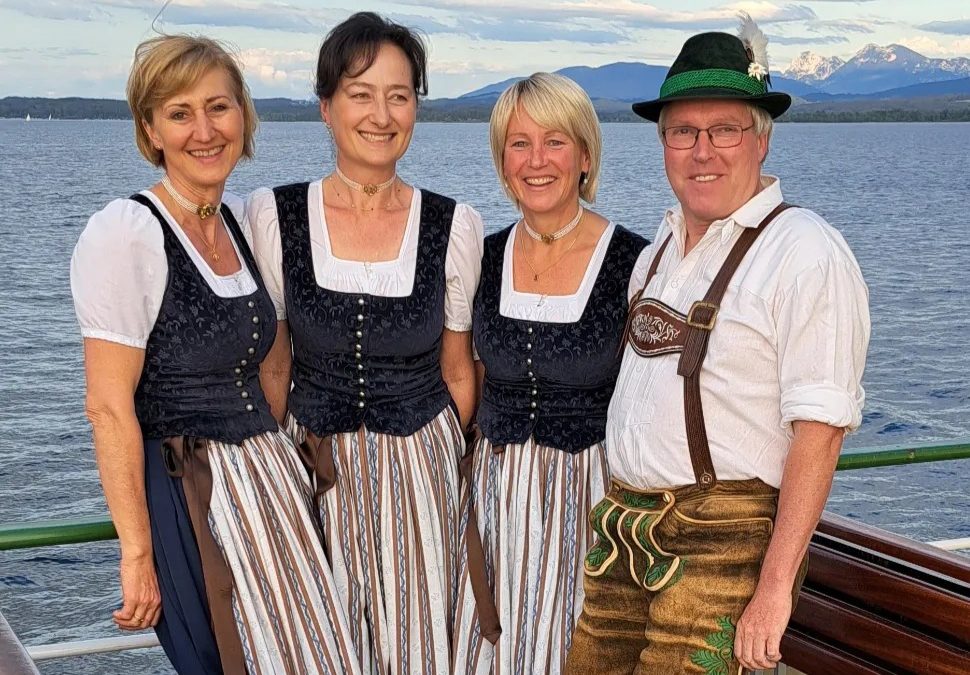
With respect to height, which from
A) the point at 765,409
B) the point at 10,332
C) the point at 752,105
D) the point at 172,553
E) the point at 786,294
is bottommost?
the point at 10,332

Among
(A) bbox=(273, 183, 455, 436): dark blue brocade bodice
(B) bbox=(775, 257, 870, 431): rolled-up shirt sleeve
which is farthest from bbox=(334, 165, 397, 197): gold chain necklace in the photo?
(B) bbox=(775, 257, 870, 431): rolled-up shirt sleeve

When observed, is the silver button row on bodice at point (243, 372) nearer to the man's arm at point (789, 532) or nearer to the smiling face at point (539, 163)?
the smiling face at point (539, 163)

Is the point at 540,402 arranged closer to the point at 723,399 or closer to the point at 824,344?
the point at 723,399

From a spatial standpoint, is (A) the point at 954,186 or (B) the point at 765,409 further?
(A) the point at 954,186

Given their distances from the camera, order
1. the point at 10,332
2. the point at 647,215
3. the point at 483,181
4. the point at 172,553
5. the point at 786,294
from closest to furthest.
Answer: the point at 786,294 < the point at 172,553 < the point at 10,332 < the point at 647,215 < the point at 483,181

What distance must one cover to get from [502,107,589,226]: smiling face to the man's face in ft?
1.74

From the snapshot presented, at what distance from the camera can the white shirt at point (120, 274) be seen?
2227 mm

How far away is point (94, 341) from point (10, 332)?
2003 cm

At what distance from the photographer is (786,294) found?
1.96 m

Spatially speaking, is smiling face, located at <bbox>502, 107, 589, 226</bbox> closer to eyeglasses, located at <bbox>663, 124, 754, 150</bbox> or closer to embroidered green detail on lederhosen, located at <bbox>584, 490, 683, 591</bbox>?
eyeglasses, located at <bbox>663, 124, 754, 150</bbox>

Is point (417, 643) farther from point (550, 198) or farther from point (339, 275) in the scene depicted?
point (550, 198)

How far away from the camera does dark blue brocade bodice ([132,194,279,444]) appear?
232 cm

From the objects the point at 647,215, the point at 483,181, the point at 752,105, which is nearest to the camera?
the point at 752,105

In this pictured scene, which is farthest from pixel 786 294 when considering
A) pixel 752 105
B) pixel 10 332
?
pixel 10 332
